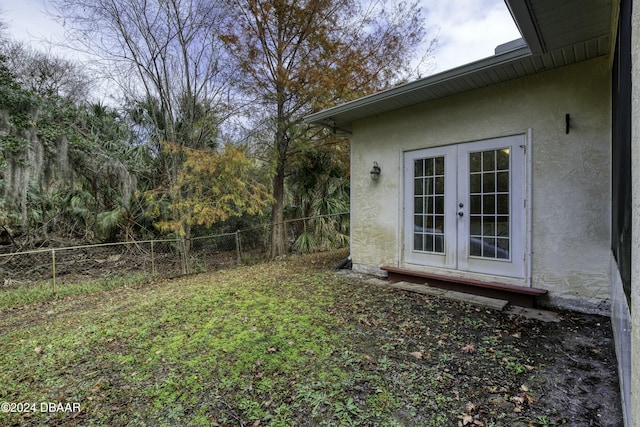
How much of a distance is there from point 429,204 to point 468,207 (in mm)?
564

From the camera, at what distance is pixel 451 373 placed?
2148mm

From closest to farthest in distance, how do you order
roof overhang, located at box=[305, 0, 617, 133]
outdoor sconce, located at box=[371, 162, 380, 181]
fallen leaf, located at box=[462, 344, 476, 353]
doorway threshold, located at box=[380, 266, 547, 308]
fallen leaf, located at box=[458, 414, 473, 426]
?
1. fallen leaf, located at box=[458, 414, 473, 426]
2. roof overhang, located at box=[305, 0, 617, 133]
3. fallen leaf, located at box=[462, 344, 476, 353]
4. doorway threshold, located at box=[380, 266, 547, 308]
5. outdoor sconce, located at box=[371, 162, 380, 181]

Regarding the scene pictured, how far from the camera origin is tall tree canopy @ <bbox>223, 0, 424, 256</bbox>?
6449 mm

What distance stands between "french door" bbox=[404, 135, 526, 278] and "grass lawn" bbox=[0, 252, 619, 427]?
84cm

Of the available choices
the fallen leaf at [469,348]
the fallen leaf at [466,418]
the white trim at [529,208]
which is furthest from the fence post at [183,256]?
the white trim at [529,208]

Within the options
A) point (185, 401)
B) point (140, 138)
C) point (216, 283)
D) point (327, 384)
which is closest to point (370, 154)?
point (216, 283)

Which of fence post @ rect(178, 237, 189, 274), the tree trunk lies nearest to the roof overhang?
the tree trunk

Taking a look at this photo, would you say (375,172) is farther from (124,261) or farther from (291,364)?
(124,261)

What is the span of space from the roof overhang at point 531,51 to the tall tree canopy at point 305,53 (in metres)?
2.13

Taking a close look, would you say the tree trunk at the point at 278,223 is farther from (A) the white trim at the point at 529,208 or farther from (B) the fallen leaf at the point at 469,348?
(B) the fallen leaf at the point at 469,348

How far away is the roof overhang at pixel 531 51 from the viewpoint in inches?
89.3

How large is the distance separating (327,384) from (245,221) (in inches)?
253

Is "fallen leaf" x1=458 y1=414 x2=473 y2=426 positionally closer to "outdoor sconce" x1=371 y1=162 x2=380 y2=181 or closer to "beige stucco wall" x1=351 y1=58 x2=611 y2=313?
"beige stucco wall" x1=351 y1=58 x2=611 y2=313

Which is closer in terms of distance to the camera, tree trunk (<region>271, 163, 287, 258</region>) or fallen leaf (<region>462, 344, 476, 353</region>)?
fallen leaf (<region>462, 344, 476, 353</region>)
